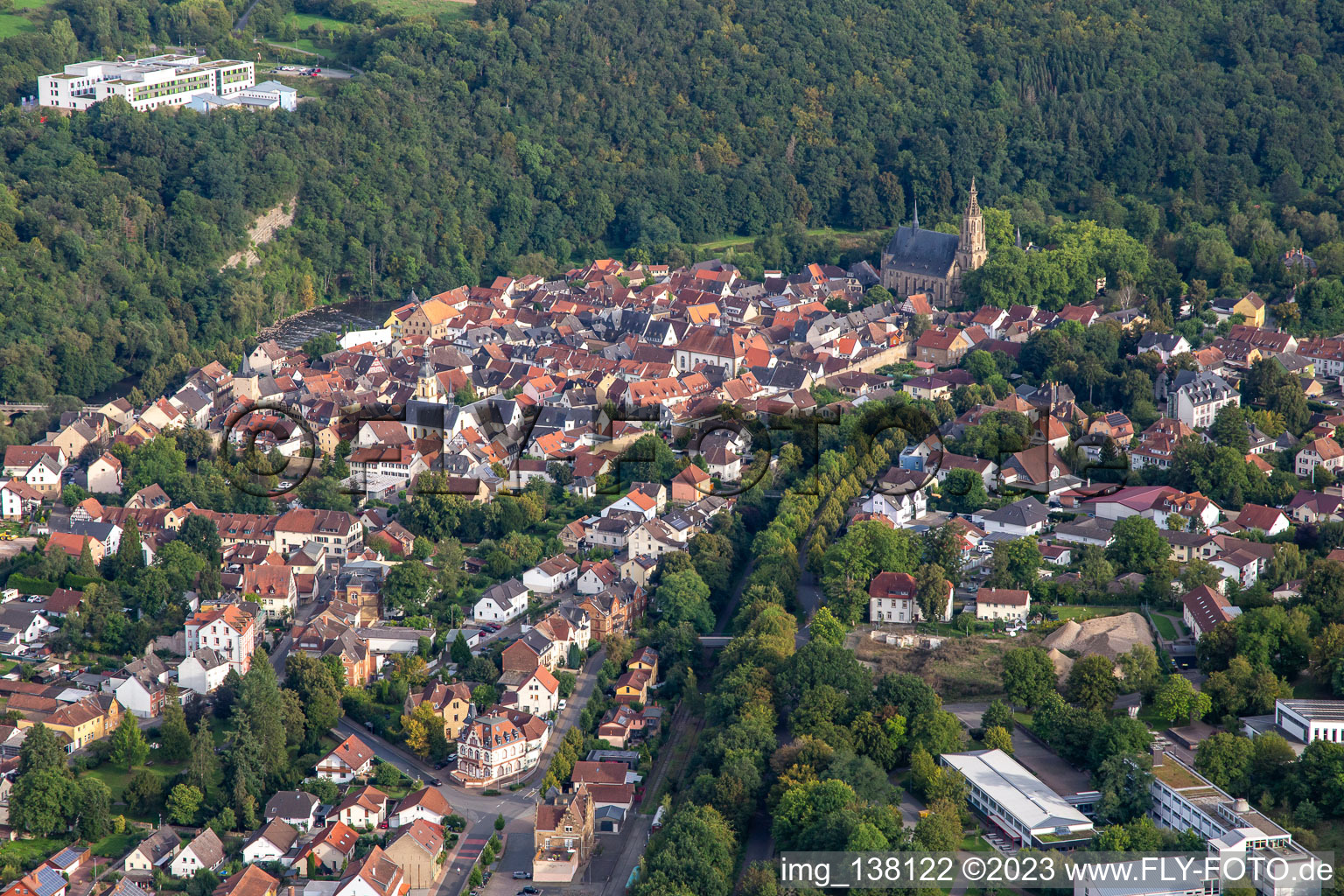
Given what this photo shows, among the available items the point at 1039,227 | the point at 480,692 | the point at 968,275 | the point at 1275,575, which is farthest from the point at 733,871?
the point at 1039,227

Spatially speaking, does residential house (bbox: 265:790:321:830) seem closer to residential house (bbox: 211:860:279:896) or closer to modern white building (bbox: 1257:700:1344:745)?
residential house (bbox: 211:860:279:896)

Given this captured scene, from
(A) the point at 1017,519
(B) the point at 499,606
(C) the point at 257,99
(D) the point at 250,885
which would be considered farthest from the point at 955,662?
(C) the point at 257,99

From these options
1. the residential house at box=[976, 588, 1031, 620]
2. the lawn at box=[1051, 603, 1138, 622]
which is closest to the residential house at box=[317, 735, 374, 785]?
the residential house at box=[976, 588, 1031, 620]

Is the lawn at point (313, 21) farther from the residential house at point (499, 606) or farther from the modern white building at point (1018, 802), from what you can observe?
the modern white building at point (1018, 802)

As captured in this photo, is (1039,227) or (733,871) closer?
(733,871)

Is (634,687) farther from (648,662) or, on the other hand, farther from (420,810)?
(420,810)

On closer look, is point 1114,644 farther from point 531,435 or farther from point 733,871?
point 531,435
